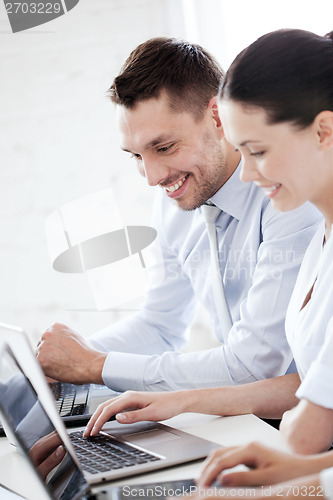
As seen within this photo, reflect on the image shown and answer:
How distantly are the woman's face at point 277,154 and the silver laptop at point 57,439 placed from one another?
455mm

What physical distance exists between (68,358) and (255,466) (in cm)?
78

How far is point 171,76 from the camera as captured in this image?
162cm

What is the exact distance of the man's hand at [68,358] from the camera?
1.47 meters

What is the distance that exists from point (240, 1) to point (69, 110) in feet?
2.78

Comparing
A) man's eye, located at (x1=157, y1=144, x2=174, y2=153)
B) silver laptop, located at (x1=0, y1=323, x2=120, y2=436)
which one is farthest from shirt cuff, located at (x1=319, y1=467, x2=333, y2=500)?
man's eye, located at (x1=157, y1=144, x2=174, y2=153)

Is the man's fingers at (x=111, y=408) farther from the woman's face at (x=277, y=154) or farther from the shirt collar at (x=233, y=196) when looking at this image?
the shirt collar at (x=233, y=196)

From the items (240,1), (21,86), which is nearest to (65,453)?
(21,86)

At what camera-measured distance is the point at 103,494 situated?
84cm

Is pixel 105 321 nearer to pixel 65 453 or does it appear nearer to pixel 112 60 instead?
pixel 112 60

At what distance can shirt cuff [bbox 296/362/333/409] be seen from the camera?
0.96m

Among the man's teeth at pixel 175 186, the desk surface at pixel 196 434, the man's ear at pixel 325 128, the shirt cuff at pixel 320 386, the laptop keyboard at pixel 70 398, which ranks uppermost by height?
the man's ear at pixel 325 128

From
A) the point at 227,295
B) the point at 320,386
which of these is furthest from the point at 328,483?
the point at 227,295

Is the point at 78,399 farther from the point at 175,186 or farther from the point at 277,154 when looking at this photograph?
the point at 277,154

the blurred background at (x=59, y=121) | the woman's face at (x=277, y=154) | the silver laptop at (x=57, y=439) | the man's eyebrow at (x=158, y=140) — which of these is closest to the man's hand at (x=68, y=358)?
the silver laptop at (x=57, y=439)
